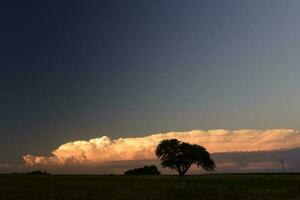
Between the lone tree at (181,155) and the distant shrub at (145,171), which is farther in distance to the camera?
the distant shrub at (145,171)

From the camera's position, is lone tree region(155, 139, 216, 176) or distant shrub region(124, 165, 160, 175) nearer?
lone tree region(155, 139, 216, 176)

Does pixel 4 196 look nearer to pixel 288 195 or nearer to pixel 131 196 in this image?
pixel 131 196

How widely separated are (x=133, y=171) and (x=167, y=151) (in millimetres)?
29492

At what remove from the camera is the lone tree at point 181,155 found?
115 m

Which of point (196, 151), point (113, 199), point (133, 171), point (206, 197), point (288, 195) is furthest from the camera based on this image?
point (133, 171)

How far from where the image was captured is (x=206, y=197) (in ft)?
101

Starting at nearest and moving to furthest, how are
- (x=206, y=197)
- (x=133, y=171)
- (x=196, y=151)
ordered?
(x=206, y=197) < (x=196, y=151) < (x=133, y=171)

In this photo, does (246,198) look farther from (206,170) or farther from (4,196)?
(206,170)

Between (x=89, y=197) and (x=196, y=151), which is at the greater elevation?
(x=196, y=151)

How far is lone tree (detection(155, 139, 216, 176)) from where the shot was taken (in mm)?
115188

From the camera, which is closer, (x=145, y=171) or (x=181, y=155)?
(x=181, y=155)

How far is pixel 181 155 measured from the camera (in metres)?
115

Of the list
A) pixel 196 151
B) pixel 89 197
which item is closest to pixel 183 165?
pixel 196 151

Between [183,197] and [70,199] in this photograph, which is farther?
[183,197]
